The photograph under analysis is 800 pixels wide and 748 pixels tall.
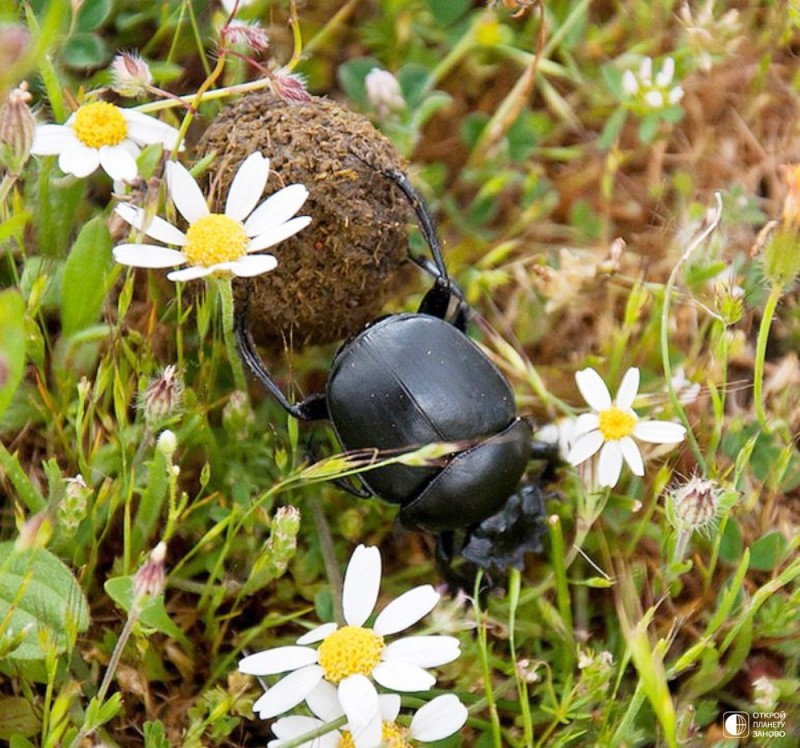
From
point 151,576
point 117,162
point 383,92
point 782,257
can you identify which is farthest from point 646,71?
point 151,576

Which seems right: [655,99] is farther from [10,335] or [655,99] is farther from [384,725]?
[10,335]

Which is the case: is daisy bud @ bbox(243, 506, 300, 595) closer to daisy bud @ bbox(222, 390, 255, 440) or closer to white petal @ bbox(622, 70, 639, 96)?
daisy bud @ bbox(222, 390, 255, 440)

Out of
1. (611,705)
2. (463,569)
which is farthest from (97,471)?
(611,705)

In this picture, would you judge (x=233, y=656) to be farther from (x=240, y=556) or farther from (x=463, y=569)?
(x=463, y=569)

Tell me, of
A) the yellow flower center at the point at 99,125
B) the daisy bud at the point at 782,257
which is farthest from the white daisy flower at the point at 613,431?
the yellow flower center at the point at 99,125

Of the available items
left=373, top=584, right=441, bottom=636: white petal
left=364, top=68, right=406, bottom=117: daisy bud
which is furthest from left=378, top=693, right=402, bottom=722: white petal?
left=364, top=68, right=406, bottom=117: daisy bud

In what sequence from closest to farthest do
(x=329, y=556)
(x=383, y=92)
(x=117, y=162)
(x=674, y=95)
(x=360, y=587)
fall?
(x=360, y=587), (x=117, y=162), (x=329, y=556), (x=383, y=92), (x=674, y=95)
